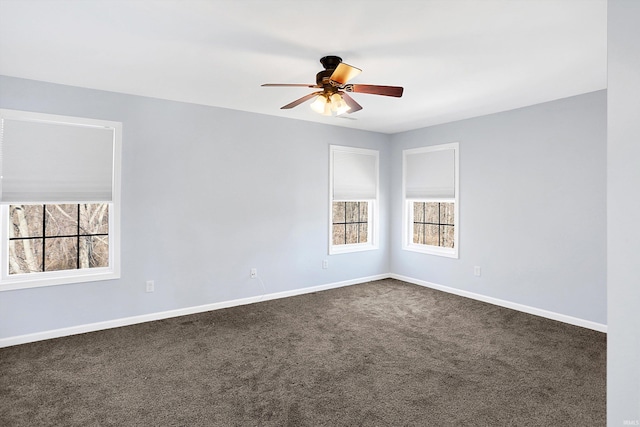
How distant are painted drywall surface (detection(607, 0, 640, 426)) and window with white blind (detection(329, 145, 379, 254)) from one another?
4335 mm

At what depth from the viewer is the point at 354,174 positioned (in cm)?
586

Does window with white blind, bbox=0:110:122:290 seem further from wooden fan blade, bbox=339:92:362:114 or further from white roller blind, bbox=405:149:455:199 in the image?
white roller blind, bbox=405:149:455:199

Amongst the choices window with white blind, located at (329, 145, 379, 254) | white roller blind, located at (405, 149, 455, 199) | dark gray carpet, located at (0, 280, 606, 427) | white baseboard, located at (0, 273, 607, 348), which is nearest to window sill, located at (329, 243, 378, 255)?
window with white blind, located at (329, 145, 379, 254)

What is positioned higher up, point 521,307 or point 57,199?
point 57,199

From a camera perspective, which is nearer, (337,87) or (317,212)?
(337,87)

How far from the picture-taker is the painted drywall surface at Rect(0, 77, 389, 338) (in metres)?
3.67

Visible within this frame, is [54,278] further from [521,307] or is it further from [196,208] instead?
[521,307]

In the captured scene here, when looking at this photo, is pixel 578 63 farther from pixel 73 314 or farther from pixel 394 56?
pixel 73 314

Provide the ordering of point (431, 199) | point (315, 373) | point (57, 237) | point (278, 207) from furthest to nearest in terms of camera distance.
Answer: point (431, 199)
point (278, 207)
point (57, 237)
point (315, 373)

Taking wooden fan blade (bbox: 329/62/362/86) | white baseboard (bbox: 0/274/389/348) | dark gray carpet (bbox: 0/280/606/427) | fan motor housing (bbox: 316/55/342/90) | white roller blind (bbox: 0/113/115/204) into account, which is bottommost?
dark gray carpet (bbox: 0/280/606/427)

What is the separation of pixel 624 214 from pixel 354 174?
4649mm

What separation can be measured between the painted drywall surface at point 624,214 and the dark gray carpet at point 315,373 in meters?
1.19

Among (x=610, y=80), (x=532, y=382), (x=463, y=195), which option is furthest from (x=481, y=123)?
(x=610, y=80)

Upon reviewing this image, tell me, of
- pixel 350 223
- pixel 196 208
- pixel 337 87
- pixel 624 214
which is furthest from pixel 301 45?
pixel 350 223
